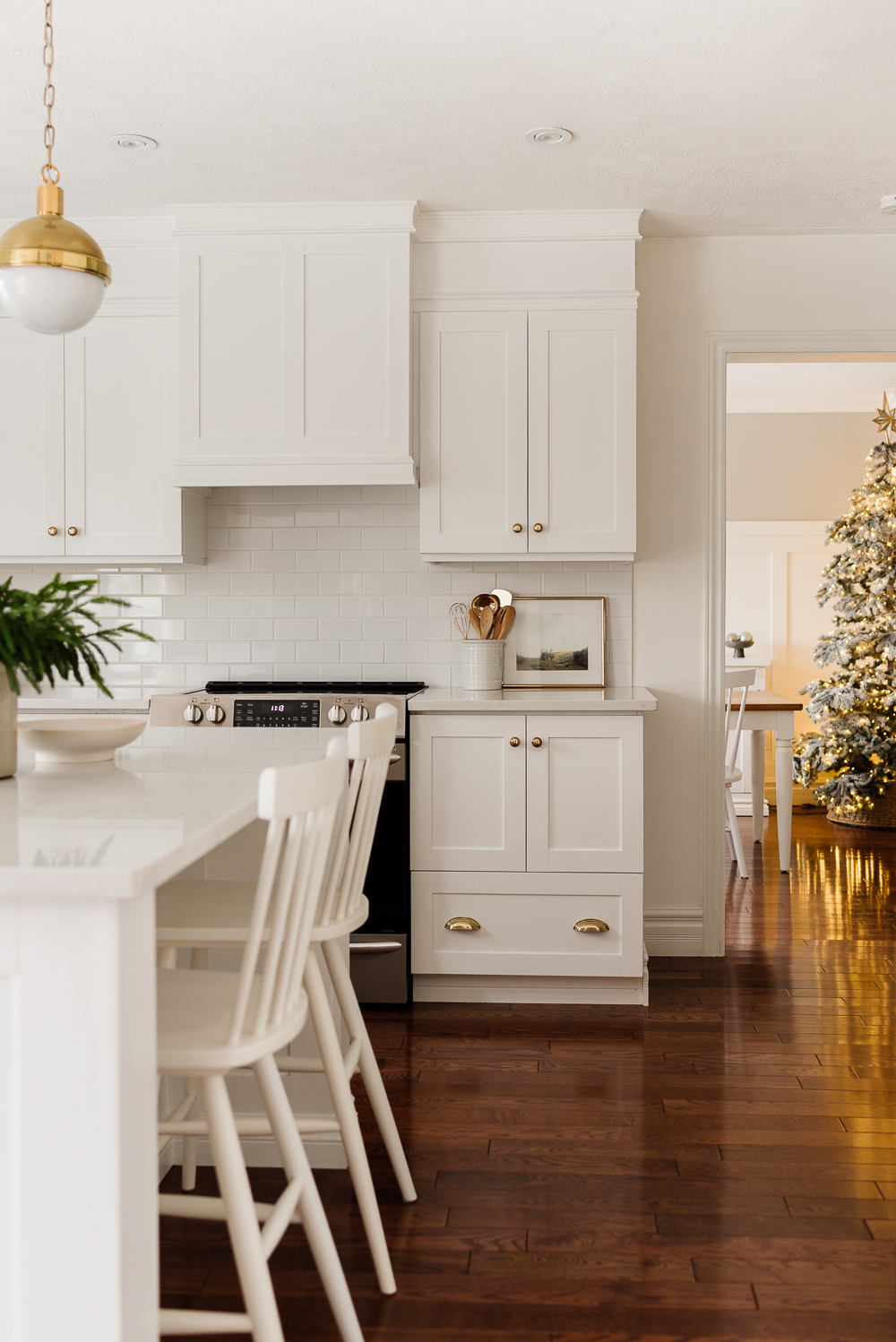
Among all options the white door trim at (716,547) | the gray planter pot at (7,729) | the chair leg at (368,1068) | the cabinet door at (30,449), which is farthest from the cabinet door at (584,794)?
the gray planter pot at (7,729)

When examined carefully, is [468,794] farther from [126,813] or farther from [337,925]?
[126,813]

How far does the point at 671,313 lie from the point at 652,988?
7.84 feet

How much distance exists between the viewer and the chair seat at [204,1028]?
1378mm

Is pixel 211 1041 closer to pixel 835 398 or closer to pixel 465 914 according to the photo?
pixel 465 914

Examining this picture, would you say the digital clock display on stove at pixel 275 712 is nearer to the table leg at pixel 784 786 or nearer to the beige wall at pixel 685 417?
the beige wall at pixel 685 417

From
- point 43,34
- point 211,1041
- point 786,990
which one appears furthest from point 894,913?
point 43,34

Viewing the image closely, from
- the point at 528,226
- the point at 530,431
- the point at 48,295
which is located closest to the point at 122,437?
the point at 530,431

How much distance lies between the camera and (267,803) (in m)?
1.31

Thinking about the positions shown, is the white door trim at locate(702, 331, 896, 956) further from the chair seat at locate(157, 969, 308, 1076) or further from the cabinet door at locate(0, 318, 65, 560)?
the chair seat at locate(157, 969, 308, 1076)

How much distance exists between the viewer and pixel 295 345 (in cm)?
363

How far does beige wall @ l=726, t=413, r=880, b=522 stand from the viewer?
755 cm

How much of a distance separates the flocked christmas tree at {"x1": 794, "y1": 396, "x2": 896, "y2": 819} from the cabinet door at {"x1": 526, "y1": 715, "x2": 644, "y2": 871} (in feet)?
11.3

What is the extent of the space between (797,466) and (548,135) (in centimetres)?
A: 500

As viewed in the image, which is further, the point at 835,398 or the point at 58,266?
the point at 835,398
